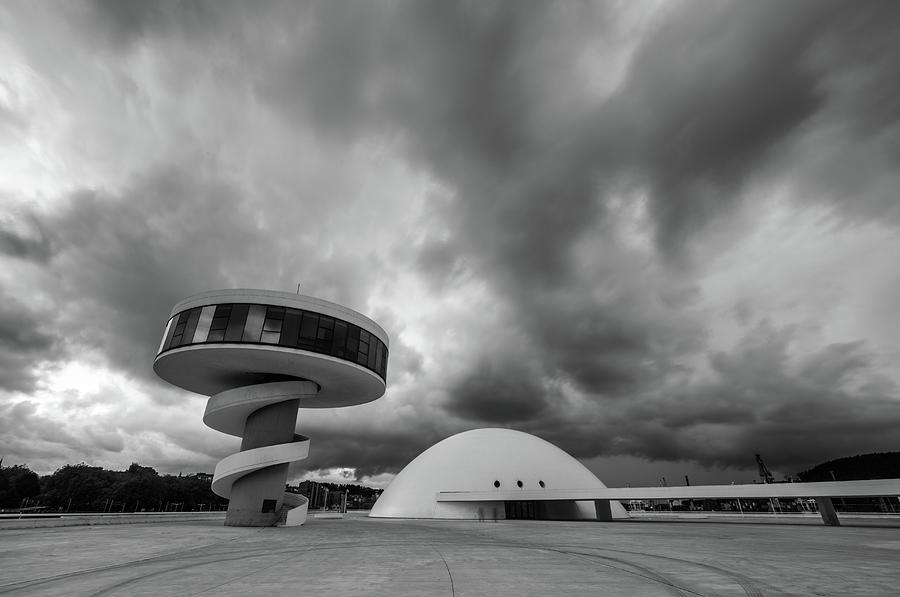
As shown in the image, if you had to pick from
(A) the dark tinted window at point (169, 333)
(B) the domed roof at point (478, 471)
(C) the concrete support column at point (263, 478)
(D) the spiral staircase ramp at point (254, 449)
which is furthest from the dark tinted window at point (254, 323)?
(B) the domed roof at point (478, 471)

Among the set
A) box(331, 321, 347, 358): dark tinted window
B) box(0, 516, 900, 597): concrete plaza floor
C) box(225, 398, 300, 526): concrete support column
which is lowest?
box(0, 516, 900, 597): concrete plaza floor

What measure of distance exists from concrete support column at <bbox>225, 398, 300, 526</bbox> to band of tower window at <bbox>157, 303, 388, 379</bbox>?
6820 millimetres

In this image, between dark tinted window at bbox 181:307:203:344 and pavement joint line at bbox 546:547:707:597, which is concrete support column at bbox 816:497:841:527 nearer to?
pavement joint line at bbox 546:547:707:597

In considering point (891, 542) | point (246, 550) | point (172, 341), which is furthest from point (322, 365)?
point (891, 542)

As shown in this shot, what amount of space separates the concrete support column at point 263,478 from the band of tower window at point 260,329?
269 inches

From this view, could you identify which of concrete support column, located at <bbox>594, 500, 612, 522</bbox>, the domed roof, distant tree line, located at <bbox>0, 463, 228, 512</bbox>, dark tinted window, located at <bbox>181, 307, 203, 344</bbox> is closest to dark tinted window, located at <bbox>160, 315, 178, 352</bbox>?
dark tinted window, located at <bbox>181, 307, 203, 344</bbox>

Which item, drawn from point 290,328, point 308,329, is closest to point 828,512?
point 308,329

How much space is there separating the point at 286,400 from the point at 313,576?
2599cm

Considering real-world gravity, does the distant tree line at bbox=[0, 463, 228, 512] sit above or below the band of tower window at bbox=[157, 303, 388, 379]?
→ below

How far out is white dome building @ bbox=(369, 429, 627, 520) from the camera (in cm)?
4962

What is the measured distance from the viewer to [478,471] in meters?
52.4

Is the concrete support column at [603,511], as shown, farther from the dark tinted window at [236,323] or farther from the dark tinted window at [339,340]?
the dark tinted window at [236,323]

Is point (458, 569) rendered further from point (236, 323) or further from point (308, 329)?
point (236, 323)

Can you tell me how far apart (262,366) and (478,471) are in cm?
3192
